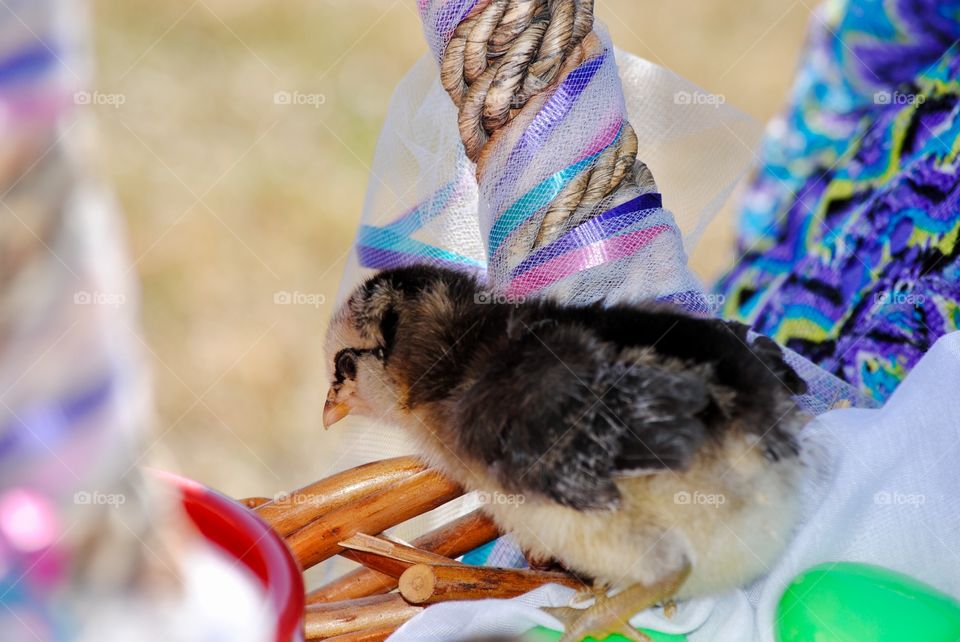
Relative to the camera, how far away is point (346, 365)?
141 centimetres

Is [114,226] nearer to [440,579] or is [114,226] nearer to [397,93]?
[440,579]

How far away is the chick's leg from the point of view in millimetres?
1012

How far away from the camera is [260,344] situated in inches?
127

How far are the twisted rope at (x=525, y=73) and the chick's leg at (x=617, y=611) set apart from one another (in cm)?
42

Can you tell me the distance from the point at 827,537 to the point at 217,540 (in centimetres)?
67

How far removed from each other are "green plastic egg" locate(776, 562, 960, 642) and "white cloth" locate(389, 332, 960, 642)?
0.03 metres

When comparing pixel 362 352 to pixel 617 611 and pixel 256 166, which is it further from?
pixel 256 166

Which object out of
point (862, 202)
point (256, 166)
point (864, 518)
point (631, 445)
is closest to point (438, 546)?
point (631, 445)

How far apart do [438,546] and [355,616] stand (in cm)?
19

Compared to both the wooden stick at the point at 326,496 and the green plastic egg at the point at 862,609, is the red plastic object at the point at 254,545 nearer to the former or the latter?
the wooden stick at the point at 326,496

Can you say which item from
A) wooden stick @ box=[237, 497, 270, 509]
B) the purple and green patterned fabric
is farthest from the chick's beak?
the purple and green patterned fabric

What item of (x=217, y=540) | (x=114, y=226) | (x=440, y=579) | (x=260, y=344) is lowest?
(x=260, y=344)

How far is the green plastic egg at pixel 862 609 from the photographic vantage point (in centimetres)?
96

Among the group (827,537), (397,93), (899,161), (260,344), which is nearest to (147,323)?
(260,344)
